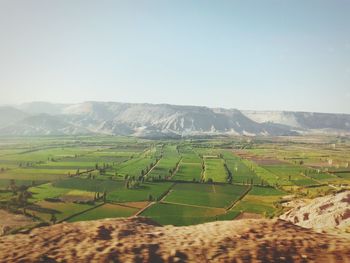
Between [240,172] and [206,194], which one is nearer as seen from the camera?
[206,194]

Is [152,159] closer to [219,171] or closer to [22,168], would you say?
[219,171]

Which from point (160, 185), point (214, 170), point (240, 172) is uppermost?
point (240, 172)

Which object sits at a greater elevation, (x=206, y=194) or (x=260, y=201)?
(x=260, y=201)

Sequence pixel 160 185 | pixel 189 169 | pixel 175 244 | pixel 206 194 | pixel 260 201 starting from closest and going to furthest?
pixel 175 244 < pixel 260 201 < pixel 206 194 < pixel 160 185 < pixel 189 169

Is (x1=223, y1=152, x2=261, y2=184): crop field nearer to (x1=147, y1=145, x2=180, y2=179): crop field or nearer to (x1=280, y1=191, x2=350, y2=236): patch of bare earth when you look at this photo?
(x1=147, y1=145, x2=180, y2=179): crop field

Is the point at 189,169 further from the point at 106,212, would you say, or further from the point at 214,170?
the point at 106,212

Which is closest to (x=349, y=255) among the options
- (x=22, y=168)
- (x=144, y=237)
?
(x=144, y=237)

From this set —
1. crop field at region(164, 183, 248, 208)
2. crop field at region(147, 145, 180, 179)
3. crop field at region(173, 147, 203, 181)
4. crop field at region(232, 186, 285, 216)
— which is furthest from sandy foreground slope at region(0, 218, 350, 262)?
crop field at region(147, 145, 180, 179)

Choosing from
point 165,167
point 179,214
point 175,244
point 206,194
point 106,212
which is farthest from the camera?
point 165,167

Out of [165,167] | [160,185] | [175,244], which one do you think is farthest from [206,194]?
[175,244]
